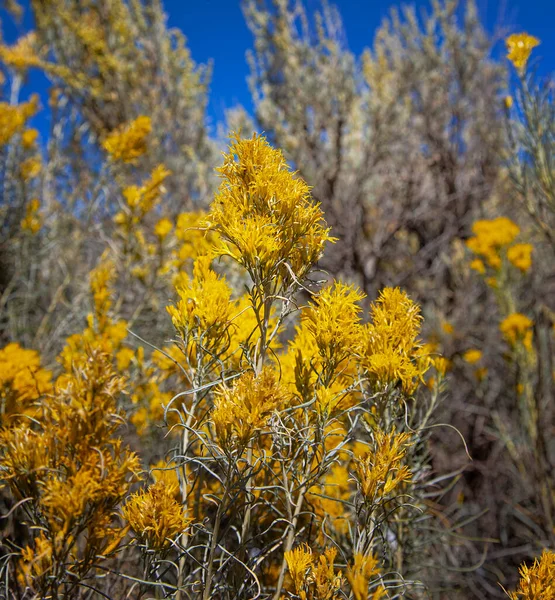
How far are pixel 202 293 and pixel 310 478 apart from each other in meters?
0.45

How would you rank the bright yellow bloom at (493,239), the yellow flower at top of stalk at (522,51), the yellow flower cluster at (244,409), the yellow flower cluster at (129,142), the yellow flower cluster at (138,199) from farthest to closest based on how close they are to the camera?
the bright yellow bloom at (493,239)
the yellow flower cluster at (129,142)
the yellow flower cluster at (138,199)
the yellow flower at top of stalk at (522,51)
the yellow flower cluster at (244,409)

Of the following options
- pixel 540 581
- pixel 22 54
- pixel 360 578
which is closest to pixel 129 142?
pixel 360 578

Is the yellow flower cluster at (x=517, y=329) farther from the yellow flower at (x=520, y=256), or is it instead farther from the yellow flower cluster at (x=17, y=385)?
the yellow flower cluster at (x=17, y=385)

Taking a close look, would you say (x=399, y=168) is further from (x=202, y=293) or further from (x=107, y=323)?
(x=202, y=293)

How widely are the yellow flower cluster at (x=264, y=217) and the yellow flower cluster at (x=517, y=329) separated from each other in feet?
7.22

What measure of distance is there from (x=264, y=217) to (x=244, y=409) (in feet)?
1.34

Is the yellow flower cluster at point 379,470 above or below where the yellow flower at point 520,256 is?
below

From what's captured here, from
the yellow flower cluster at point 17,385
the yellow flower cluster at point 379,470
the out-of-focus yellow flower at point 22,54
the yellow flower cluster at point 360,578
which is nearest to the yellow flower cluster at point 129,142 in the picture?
the yellow flower cluster at point 17,385

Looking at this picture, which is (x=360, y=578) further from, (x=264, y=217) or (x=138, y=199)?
(x=138, y=199)

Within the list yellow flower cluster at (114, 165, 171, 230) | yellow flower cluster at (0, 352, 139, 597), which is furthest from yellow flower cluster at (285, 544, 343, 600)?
yellow flower cluster at (114, 165, 171, 230)

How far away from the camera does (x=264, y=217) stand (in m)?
0.97

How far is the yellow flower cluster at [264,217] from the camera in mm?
947

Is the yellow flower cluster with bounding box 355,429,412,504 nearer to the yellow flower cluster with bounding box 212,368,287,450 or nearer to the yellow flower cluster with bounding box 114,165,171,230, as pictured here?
the yellow flower cluster with bounding box 212,368,287,450

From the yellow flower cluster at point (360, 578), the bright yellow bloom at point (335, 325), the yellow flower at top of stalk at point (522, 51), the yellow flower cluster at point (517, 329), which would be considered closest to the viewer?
the yellow flower cluster at point (360, 578)
